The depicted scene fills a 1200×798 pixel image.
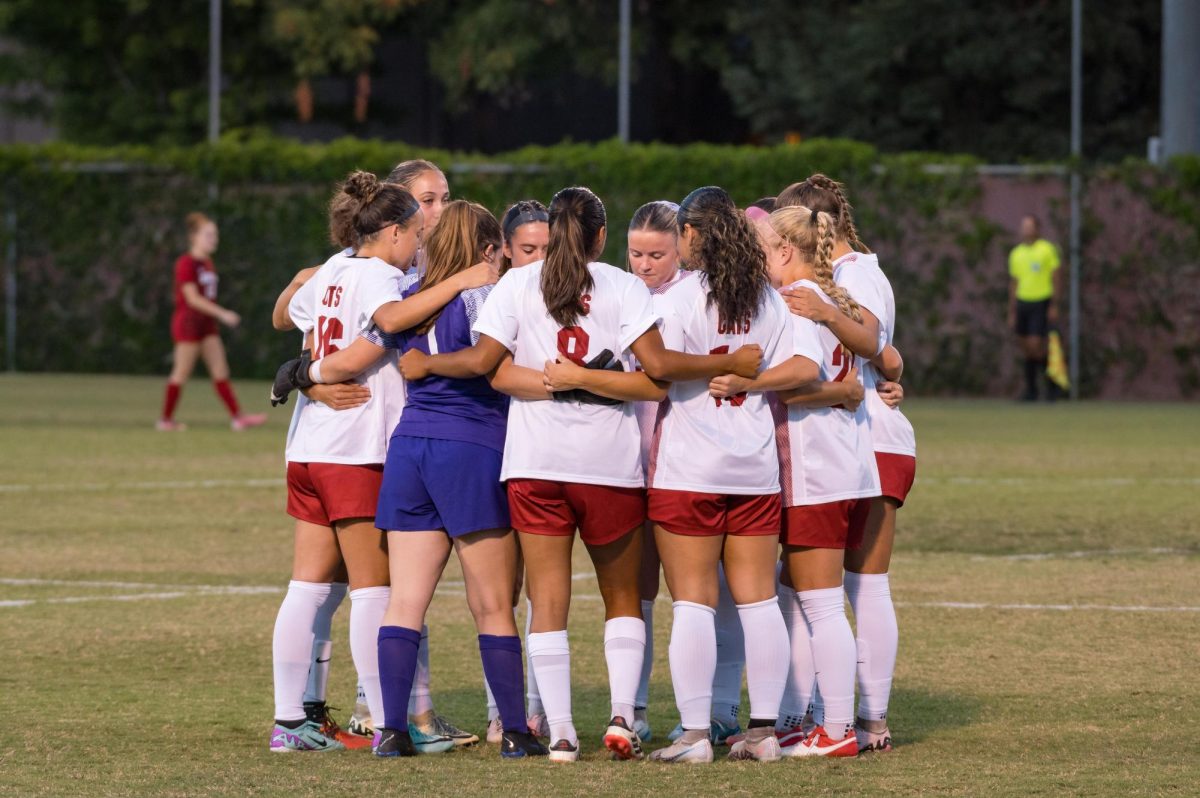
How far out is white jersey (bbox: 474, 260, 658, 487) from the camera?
20.6 feet

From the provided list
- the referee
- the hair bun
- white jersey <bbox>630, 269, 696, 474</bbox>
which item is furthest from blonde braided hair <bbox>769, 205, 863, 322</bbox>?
the referee

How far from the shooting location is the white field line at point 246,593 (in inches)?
382

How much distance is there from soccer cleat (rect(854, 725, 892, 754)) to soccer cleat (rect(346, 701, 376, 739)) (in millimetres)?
1654

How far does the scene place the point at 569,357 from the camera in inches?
249

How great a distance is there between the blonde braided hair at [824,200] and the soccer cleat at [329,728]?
7.59ft

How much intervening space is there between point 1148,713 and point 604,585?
7.03 feet

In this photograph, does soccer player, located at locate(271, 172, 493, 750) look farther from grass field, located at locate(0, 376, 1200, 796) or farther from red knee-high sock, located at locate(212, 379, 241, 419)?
red knee-high sock, located at locate(212, 379, 241, 419)

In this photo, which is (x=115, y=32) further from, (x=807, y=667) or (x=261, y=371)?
(x=807, y=667)

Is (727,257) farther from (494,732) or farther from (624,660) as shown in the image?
Result: (494,732)

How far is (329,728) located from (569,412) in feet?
4.80

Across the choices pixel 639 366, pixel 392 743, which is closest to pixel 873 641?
pixel 639 366

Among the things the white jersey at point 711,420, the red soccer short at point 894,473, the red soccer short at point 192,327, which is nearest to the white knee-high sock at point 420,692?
the white jersey at point 711,420

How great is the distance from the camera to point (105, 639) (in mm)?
8844

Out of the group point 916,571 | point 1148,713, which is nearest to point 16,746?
→ point 1148,713
